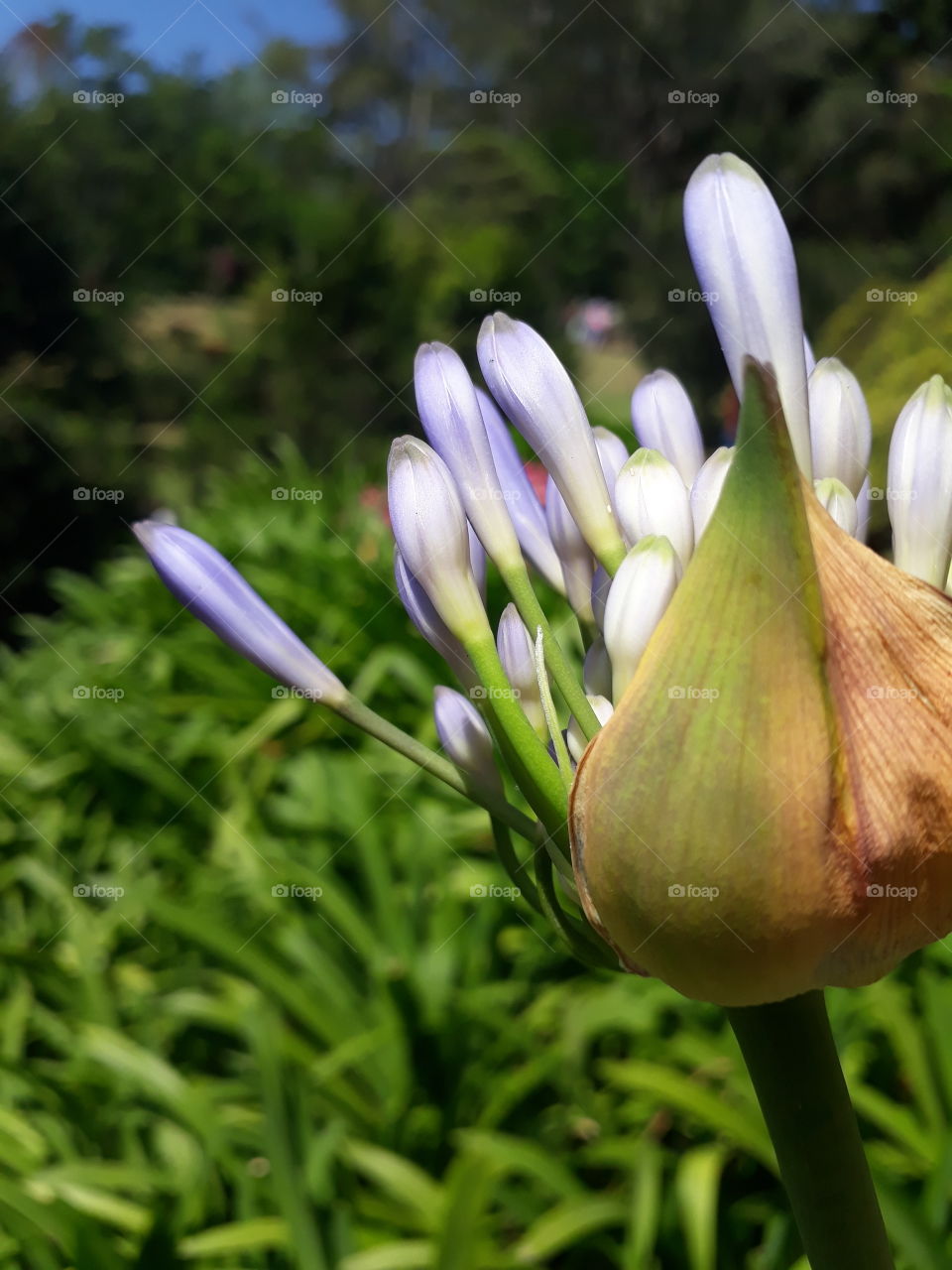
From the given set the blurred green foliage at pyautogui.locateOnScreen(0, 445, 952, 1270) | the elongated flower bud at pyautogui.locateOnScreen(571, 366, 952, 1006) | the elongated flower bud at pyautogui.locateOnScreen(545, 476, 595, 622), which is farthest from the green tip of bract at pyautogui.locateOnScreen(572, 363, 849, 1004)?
the blurred green foliage at pyautogui.locateOnScreen(0, 445, 952, 1270)

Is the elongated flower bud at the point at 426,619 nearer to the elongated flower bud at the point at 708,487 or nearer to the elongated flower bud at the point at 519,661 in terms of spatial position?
the elongated flower bud at the point at 519,661

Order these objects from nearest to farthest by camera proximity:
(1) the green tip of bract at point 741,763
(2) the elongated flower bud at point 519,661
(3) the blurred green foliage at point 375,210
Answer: (1) the green tip of bract at point 741,763 < (2) the elongated flower bud at point 519,661 < (3) the blurred green foliage at point 375,210

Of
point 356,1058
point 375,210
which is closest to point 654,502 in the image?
point 356,1058

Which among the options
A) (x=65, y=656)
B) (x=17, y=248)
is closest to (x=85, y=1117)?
(x=65, y=656)

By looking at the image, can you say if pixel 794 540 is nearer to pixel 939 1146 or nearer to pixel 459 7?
pixel 939 1146

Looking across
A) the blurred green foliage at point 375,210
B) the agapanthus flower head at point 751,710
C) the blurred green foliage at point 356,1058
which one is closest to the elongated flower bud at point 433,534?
the agapanthus flower head at point 751,710

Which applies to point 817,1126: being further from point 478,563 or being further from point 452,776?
point 478,563
